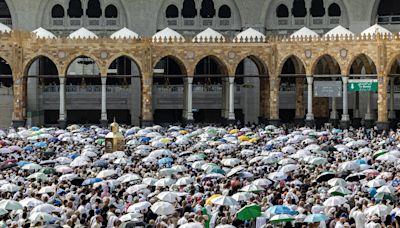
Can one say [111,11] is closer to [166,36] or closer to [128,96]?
[128,96]

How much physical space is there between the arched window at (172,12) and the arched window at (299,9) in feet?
34.7

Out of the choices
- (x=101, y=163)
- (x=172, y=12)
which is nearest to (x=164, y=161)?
(x=101, y=163)

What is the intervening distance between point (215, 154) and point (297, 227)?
59.8 ft

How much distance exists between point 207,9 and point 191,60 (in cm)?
1016

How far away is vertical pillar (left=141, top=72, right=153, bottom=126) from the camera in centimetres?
6519

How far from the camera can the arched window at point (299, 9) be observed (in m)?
74.2

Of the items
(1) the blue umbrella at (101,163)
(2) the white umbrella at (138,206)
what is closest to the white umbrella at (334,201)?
(2) the white umbrella at (138,206)

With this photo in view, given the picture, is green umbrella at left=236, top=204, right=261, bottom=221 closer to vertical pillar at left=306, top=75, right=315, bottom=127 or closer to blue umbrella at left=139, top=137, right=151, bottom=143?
blue umbrella at left=139, top=137, right=151, bottom=143

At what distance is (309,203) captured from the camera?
25.7m

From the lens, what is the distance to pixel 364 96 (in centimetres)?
7056

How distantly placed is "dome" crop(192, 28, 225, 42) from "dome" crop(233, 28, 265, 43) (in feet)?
4.26

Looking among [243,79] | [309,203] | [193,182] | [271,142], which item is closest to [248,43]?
[243,79]

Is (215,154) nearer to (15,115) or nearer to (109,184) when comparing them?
(109,184)

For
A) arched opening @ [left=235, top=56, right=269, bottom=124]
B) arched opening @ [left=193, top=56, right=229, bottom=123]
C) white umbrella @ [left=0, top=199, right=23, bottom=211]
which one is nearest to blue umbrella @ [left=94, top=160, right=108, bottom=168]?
white umbrella @ [left=0, top=199, right=23, bottom=211]
